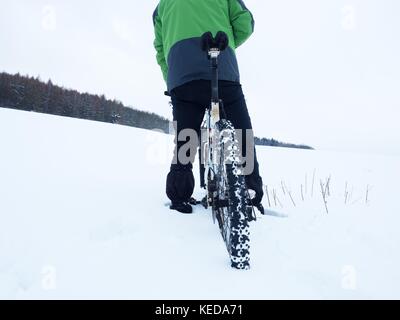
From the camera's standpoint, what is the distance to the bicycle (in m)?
1.74

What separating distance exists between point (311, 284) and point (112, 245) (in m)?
1.28

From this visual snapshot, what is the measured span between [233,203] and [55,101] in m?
52.3

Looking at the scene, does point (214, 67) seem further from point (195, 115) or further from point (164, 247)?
point (164, 247)

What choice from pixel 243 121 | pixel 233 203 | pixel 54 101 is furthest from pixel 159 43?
pixel 54 101

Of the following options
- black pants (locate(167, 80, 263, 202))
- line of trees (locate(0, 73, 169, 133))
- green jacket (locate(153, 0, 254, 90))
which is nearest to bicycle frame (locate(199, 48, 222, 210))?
black pants (locate(167, 80, 263, 202))

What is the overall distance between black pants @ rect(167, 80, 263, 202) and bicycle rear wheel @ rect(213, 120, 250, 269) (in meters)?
0.56

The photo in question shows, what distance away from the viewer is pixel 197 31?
247cm

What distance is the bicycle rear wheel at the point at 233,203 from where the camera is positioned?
1729 millimetres

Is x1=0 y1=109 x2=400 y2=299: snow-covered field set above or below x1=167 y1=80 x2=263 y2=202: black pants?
below

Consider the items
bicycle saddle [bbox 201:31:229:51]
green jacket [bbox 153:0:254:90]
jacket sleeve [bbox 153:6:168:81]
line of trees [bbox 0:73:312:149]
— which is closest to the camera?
bicycle saddle [bbox 201:31:229:51]

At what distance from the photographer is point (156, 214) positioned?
104 inches

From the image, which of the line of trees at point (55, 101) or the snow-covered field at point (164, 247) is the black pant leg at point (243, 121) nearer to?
the snow-covered field at point (164, 247)

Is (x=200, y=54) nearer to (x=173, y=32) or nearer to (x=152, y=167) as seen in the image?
(x=173, y=32)

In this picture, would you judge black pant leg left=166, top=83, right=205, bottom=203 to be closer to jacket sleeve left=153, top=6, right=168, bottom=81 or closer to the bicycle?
the bicycle
